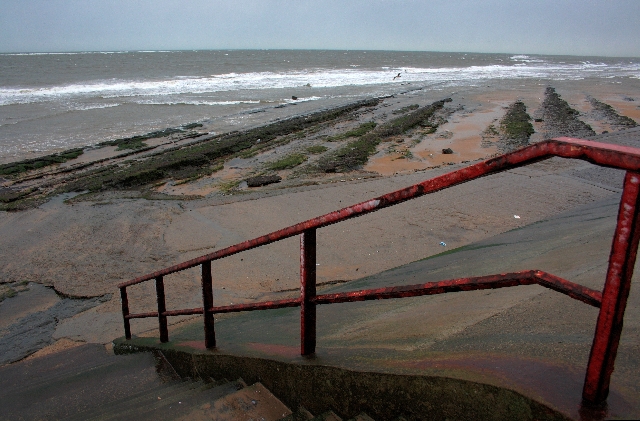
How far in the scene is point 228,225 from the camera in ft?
25.9

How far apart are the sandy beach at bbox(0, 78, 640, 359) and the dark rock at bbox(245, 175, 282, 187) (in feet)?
0.89

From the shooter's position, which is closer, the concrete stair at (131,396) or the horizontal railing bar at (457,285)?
the horizontal railing bar at (457,285)

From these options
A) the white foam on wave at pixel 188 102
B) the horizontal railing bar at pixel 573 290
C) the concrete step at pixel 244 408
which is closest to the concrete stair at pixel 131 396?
the concrete step at pixel 244 408

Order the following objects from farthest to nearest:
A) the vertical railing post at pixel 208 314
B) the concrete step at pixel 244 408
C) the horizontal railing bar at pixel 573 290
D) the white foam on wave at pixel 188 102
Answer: the white foam on wave at pixel 188 102 → the vertical railing post at pixel 208 314 → the concrete step at pixel 244 408 → the horizontal railing bar at pixel 573 290

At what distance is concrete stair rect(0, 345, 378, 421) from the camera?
2.12m

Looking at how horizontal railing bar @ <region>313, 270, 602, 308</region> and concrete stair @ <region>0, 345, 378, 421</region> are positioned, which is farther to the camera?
concrete stair @ <region>0, 345, 378, 421</region>

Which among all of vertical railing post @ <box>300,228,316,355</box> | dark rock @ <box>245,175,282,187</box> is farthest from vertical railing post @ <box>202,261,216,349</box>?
dark rock @ <box>245,175,282,187</box>

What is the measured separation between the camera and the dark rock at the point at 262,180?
1041 cm

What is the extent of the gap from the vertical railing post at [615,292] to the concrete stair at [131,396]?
2.84ft

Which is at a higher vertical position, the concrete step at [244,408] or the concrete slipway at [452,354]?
the concrete slipway at [452,354]

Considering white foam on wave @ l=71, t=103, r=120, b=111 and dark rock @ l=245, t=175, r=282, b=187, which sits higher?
white foam on wave @ l=71, t=103, r=120, b=111

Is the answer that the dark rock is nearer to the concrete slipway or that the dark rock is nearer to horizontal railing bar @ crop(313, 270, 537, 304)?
the concrete slipway

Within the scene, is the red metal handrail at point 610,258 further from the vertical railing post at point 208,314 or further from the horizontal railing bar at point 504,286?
the vertical railing post at point 208,314

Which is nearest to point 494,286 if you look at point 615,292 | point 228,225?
point 615,292
